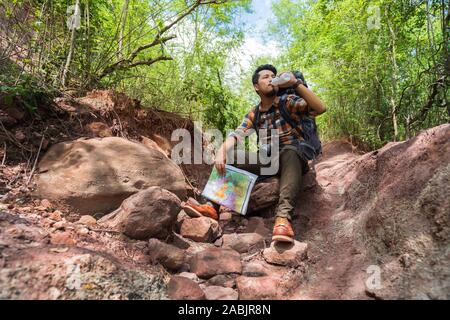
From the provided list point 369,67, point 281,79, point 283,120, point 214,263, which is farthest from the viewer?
point 369,67

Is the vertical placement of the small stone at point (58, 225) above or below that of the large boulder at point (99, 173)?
below

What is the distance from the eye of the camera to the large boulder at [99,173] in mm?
1988

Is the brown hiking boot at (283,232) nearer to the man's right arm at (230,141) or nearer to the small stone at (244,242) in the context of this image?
the small stone at (244,242)

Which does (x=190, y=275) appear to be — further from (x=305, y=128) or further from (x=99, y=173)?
(x=305, y=128)

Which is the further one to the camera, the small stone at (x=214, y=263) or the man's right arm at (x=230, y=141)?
the man's right arm at (x=230, y=141)

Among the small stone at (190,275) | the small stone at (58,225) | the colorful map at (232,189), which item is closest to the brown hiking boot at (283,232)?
the colorful map at (232,189)

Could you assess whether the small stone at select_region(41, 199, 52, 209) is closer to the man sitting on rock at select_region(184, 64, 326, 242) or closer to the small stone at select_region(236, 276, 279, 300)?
the man sitting on rock at select_region(184, 64, 326, 242)

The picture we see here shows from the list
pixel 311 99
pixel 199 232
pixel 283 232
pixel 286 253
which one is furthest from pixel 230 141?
pixel 286 253

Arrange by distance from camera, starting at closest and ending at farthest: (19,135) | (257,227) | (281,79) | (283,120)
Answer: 1. (19,135)
2. (257,227)
3. (281,79)
4. (283,120)

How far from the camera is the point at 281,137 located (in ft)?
8.53

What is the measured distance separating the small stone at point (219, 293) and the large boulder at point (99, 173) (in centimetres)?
96

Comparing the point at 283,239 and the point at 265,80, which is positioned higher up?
the point at 265,80

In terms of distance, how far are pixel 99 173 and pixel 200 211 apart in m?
0.83
